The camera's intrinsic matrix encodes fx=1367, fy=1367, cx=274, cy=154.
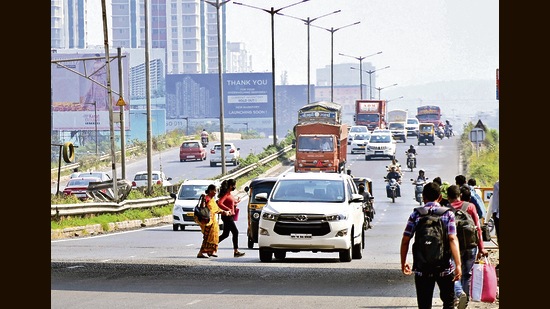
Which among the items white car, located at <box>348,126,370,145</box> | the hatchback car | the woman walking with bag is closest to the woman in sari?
the woman walking with bag

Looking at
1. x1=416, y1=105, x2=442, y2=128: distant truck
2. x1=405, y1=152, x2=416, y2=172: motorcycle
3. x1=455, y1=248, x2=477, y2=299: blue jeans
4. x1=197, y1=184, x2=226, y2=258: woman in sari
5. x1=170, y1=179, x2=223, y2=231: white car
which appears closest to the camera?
x1=455, y1=248, x2=477, y2=299: blue jeans

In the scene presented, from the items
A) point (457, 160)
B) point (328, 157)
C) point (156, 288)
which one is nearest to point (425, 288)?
point (156, 288)

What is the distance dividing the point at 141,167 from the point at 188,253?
225 feet

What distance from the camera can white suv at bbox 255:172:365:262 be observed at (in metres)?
25.2

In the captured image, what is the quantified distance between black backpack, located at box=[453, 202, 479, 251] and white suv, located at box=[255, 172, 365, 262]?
30.7 ft

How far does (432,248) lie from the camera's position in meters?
13.0

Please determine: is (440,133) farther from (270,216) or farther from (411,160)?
(270,216)

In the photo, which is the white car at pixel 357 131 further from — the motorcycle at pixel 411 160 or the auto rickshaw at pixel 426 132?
the motorcycle at pixel 411 160

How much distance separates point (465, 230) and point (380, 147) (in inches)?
2836

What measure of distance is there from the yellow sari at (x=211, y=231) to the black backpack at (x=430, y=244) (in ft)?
47.2

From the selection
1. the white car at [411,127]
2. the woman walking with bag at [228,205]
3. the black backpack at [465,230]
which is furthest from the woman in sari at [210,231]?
the white car at [411,127]

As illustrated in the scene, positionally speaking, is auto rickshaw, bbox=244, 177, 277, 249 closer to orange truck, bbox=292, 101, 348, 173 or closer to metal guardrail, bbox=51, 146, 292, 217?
metal guardrail, bbox=51, 146, 292, 217

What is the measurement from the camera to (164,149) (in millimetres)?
120875
